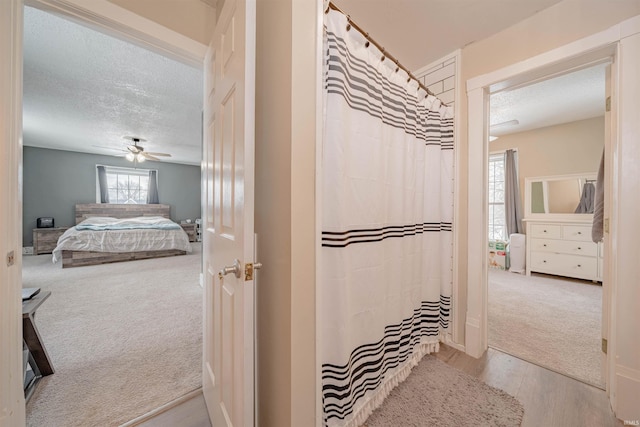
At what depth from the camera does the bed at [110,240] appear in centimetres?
411

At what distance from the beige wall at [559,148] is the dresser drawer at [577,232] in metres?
0.82

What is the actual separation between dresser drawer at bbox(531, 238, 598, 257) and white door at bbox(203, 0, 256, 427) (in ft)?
15.7

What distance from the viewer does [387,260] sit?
1377 millimetres

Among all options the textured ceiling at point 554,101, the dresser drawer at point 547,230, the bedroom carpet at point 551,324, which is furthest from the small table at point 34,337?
the dresser drawer at point 547,230

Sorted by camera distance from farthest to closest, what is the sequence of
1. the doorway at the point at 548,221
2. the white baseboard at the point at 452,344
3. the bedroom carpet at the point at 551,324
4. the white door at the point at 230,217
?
the doorway at the point at 548,221 < the white baseboard at the point at 452,344 < the bedroom carpet at the point at 551,324 < the white door at the point at 230,217

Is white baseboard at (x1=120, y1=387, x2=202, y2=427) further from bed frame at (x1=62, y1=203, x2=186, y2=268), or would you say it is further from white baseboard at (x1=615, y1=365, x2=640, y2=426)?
bed frame at (x1=62, y1=203, x2=186, y2=268)

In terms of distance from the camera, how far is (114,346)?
186 cm

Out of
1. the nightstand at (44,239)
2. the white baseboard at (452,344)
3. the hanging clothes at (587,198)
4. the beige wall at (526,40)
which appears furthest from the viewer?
the nightstand at (44,239)

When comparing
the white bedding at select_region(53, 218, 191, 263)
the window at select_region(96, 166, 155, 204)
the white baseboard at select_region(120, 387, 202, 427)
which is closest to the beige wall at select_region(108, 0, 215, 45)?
the white baseboard at select_region(120, 387, 202, 427)

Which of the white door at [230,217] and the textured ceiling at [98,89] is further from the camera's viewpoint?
the textured ceiling at [98,89]

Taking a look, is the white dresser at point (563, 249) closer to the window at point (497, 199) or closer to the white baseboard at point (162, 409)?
the window at point (497, 199)

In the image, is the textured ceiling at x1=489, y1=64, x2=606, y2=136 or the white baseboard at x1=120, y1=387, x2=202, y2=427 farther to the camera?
the textured ceiling at x1=489, y1=64, x2=606, y2=136

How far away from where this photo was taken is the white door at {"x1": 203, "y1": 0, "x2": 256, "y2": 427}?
793 mm

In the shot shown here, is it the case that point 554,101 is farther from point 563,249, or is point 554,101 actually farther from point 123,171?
point 123,171
